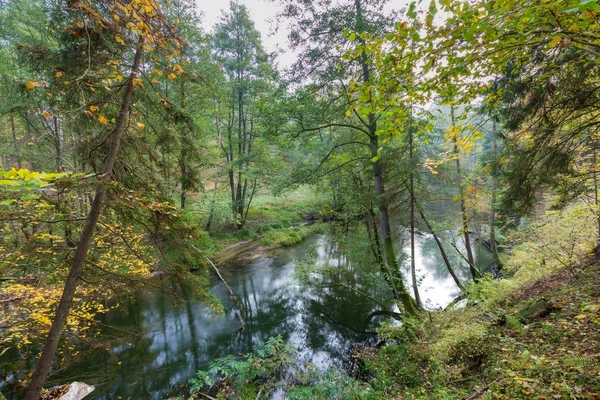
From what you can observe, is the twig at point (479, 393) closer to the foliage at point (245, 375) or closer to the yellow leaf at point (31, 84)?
the foliage at point (245, 375)

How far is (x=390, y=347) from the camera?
269 inches

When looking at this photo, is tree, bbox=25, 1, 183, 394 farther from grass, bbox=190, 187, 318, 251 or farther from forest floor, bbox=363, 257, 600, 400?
grass, bbox=190, 187, 318, 251

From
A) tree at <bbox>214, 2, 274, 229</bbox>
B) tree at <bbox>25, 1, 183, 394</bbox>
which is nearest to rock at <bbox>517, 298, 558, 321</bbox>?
tree at <bbox>25, 1, 183, 394</bbox>

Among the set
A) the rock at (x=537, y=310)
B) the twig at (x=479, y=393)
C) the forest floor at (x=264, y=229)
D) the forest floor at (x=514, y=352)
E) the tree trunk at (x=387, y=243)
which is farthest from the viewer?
the forest floor at (x=264, y=229)

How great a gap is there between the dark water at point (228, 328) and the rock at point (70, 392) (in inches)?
7.8

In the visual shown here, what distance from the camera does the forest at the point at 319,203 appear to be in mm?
2441

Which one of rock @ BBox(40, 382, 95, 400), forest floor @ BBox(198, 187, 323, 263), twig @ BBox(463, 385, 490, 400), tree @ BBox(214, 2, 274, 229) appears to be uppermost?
tree @ BBox(214, 2, 274, 229)

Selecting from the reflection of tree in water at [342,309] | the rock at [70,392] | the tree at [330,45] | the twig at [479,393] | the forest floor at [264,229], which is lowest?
the reflection of tree in water at [342,309]

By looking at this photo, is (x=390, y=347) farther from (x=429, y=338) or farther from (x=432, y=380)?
(x=432, y=380)

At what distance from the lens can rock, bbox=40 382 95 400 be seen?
5317mm

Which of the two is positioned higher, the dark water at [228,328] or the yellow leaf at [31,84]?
the yellow leaf at [31,84]

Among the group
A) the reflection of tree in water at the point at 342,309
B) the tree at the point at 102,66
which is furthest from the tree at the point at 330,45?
the tree at the point at 102,66

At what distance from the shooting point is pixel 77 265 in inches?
150

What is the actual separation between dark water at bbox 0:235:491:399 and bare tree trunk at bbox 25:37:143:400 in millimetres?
1549
